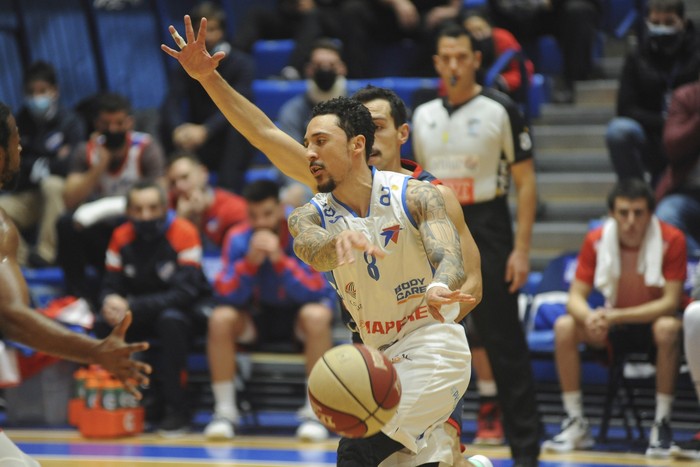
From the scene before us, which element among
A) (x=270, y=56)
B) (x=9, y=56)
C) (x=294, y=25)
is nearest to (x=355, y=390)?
(x=270, y=56)

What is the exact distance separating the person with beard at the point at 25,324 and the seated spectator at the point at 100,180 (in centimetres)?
499

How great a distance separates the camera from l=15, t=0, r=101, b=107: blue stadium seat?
13.2m

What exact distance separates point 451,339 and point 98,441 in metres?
4.63

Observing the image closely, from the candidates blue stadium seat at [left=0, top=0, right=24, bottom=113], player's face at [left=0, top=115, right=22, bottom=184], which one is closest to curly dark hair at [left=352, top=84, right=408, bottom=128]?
player's face at [left=0, top=115, right=22, bottom=184]

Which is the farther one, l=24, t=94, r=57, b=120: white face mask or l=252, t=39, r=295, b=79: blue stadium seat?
l=252, t=39, r=295, b=79: blue stadium seat

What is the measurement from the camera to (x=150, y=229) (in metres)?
9.38

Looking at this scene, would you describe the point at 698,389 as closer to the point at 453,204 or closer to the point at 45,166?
the point at 453,204

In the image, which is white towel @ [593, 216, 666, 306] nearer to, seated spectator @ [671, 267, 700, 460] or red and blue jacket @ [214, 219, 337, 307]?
seated spectator @ [671, 267, 700, 460]

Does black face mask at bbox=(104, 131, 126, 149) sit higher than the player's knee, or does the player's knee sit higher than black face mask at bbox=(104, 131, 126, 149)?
black face mask at bbox=(104, 131, 126, 149)

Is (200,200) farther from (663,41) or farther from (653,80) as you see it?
(663,41)

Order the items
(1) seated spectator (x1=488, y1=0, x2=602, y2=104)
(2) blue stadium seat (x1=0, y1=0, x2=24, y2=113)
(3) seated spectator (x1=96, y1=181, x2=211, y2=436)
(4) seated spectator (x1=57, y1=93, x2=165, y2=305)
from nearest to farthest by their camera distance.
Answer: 1. (3) seated spectator (x1=96, y1=181, x2=211, y2=436)
2. (4) seated spectator (x1=57, y1=93, x2=165, y2=305)
3. (1) seated spectator (x1=488, y1=0, x2=602, y2=104)
4. (2) blue stadium seat (x1=0, y1=0, x2=24, y2=113)

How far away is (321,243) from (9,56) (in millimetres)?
9383

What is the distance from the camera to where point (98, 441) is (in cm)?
880

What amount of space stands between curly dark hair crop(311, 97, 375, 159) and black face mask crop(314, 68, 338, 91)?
547 centimetres
